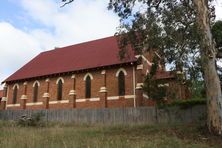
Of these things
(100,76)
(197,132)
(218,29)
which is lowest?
(197,132)

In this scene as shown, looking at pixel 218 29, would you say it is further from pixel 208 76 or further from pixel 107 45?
pixel 107 45

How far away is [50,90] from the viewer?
42.8m

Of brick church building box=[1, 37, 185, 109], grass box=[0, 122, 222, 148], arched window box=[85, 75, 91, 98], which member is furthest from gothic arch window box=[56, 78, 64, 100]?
grass box=[0, 122, 222, 148]

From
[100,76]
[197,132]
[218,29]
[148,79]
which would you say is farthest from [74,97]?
[197,132]

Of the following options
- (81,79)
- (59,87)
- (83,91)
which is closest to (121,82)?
(83,91)

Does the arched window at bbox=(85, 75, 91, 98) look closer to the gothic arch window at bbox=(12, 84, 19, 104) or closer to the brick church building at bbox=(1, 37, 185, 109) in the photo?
the brick church building at bbox=(1, 37, 185, 109)

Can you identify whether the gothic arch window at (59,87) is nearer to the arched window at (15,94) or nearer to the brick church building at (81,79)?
the brick church building at (81,79)

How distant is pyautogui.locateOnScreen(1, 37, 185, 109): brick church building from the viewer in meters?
35.2

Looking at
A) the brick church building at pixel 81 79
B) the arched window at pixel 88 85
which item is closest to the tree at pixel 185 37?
the brick church building at pixel 81 79

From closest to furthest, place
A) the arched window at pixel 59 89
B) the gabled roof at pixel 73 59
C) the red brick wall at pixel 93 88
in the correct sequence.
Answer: the red brick wall at pixel 93 88 < the gabled roof at pixel 73 59 < the arched window at pixel 59 89

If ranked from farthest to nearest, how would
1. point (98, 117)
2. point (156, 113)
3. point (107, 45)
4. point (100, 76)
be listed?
1. point (107, 45)
2. point (100, 76)
3. point (98, 117)
4. point (156, 113)

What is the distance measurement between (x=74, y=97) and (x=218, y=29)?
20.3 metres

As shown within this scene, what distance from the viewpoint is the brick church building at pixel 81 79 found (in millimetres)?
35219

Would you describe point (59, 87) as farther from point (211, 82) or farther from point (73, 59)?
point (211, 82)
